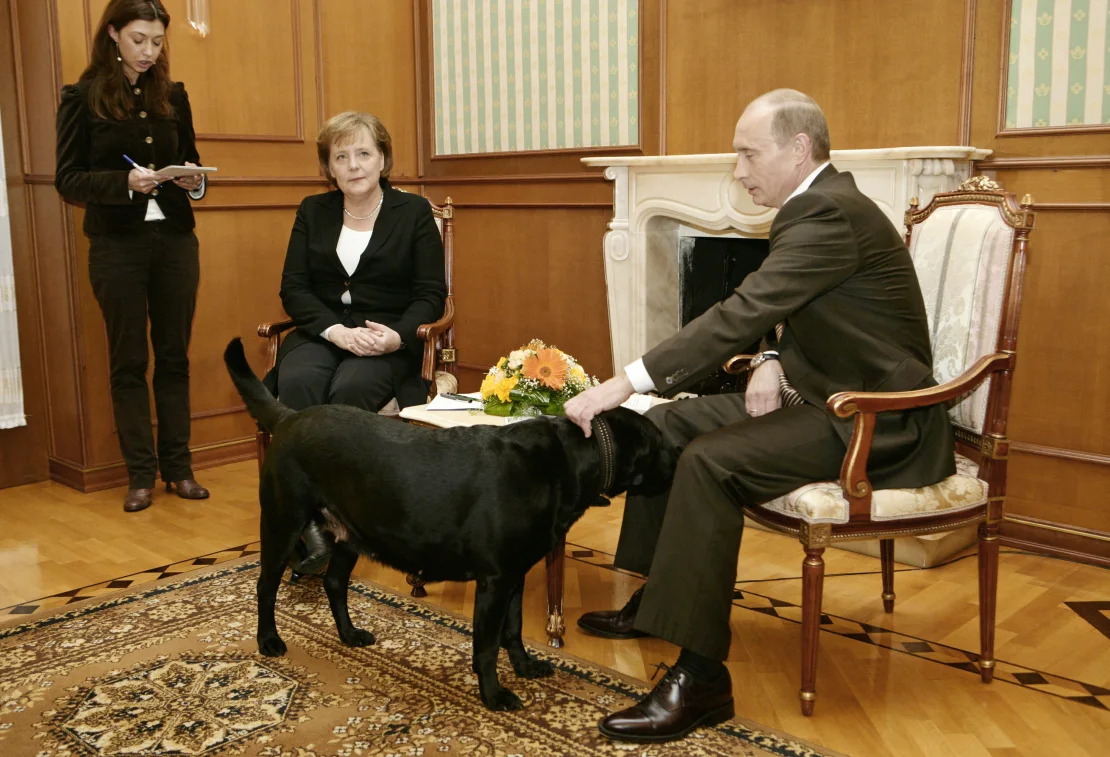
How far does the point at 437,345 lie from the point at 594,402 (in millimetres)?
1431

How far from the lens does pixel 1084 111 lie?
3195 millimetres

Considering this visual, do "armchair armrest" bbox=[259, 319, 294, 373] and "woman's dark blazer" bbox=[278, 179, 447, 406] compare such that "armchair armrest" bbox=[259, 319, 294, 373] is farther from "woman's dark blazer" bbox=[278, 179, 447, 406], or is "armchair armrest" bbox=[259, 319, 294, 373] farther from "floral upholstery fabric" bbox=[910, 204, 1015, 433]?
"floral upholstery fabric" bbox=[910, 204, 1015, 433]

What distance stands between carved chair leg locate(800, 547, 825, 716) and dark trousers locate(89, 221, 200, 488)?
109 inches

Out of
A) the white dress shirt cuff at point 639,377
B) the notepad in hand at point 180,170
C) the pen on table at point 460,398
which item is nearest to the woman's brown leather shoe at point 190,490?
the notepad in hand at point 180,170

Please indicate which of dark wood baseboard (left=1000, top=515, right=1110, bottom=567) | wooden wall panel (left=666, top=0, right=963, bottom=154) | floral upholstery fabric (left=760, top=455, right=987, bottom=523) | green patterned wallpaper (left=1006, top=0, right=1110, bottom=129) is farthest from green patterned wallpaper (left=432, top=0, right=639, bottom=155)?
floral upholstery fabric (left=760, top=455, right=987, bottom=523)

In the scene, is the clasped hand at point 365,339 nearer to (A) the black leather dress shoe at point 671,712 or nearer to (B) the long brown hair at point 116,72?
(B) the long brown hair at point 116,72

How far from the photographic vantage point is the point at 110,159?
12.6 feet

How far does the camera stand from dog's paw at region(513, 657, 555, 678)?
249 centimetres

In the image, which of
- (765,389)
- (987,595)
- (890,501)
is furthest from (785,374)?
(987,595)

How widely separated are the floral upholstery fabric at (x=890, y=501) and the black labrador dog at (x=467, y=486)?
0.97ft

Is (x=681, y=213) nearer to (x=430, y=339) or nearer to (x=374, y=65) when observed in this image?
(x=430, y=339)

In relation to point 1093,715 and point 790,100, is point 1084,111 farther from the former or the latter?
point 1093,715

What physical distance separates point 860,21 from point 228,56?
8.89ft

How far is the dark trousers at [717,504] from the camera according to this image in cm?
221
